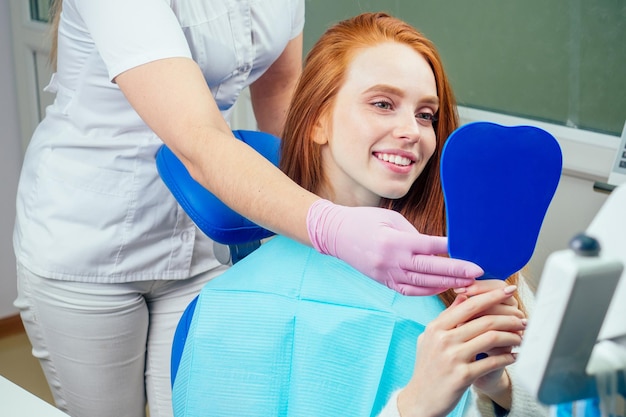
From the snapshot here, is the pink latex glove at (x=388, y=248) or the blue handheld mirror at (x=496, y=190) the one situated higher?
the blue handheld mirror at (x=496, y=190)

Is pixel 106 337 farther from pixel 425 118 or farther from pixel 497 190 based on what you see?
pixel 497 190

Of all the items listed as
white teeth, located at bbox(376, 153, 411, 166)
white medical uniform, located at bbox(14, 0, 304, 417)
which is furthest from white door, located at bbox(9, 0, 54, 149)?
white teeth, located at bbox(376, 153, 411, 166)

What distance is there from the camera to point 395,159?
131cm

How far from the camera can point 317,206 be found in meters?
1.10

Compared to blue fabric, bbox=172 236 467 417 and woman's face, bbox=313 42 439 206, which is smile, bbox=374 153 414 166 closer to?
woman's face, bbox=313 42 439 206

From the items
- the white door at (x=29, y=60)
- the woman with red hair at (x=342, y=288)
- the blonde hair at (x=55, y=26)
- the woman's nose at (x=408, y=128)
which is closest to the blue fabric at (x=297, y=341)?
the woman with red hair at (x=342, y=288)

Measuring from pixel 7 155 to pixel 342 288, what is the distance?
2.16 meters

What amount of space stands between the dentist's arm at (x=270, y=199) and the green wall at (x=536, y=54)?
2.83ft

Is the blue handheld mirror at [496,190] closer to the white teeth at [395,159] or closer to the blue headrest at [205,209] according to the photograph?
the white teeth at [395,159]

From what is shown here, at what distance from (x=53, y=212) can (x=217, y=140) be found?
0.60 meters

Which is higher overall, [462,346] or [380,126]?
[380,126]

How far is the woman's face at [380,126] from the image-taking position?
130 cm

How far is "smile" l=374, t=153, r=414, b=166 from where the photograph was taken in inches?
51.3

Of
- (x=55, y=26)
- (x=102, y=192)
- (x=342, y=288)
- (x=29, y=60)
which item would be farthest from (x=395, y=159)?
(x=29, y=60)
